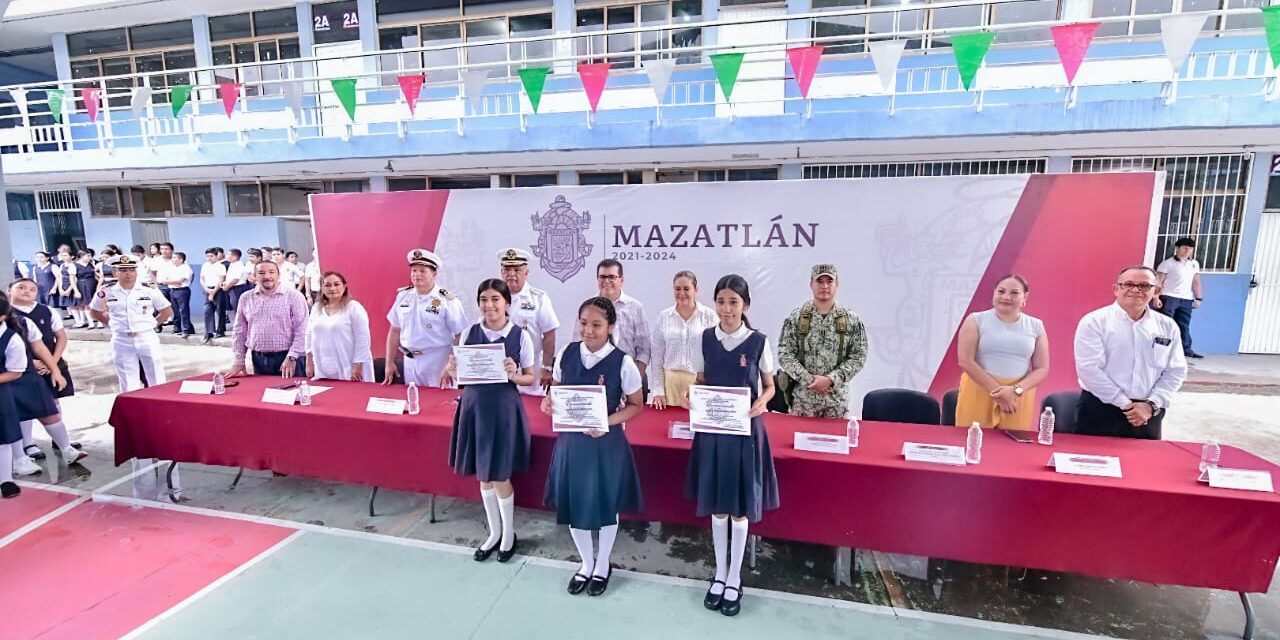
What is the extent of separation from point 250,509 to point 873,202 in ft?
15.3

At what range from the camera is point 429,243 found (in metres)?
5.56

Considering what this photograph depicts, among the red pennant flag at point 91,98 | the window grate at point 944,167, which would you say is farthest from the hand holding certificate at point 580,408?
the red pennant flag at point 91,98

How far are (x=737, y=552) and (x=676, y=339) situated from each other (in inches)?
55.9

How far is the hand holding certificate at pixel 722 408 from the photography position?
2195 mm

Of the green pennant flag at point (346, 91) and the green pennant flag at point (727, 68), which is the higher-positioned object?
the green pennant flag at point (346, 91)

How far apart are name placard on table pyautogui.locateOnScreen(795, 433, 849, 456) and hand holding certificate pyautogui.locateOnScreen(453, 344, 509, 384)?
1.36 m

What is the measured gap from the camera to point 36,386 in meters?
3.78

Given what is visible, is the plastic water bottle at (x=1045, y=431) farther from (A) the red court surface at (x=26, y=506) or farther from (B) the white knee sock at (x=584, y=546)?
(A) the red court surface at (x=26, y=506)

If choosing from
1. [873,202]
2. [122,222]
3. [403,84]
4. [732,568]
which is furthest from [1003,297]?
[122,222]

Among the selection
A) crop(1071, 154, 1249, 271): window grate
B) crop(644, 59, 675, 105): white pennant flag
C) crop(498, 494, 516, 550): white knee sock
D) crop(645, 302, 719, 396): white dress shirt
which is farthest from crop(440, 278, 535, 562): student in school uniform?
crop(1071, 154, 1249, 271): window grate

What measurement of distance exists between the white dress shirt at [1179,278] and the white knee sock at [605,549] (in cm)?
766

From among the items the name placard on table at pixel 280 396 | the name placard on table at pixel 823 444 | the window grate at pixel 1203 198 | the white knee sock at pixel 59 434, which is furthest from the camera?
the window grate at pixel 1203 198

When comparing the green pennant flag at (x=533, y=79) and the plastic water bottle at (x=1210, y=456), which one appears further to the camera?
the green pennant flag at (x=533, y=79)

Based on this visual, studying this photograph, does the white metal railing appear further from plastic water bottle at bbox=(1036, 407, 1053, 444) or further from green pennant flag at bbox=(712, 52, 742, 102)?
plastic water bottle at bbox=(1036, 407, 1053, 444)
